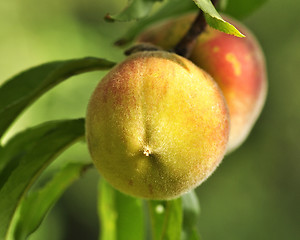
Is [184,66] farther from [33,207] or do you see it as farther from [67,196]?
[67,196]

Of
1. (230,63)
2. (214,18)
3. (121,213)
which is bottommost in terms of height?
(121,213)

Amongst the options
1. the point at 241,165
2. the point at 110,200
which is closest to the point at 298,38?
the point at 241,165

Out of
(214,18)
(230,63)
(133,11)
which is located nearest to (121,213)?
(230,63)

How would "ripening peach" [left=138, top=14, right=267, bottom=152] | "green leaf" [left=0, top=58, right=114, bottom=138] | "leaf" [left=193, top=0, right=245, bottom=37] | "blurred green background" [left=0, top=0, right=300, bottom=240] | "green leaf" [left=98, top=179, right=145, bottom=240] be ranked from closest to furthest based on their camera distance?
"leaf" [left=193, top=0, right=245, bottom=37], "green leaf" [left=0, top=58, right=114, bottom=138], "ripening peach" [left=138, top=14, right=267, bottom=152], "green leaf" [left=98, top=179, right=145, bottom=240], "blurred green background" [left=0, top=0, right=300, bottom=240]

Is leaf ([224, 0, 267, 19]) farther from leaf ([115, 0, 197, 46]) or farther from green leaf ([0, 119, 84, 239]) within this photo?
green leaf ([0, 119, 84, 239])

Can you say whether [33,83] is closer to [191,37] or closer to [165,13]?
[191,37]

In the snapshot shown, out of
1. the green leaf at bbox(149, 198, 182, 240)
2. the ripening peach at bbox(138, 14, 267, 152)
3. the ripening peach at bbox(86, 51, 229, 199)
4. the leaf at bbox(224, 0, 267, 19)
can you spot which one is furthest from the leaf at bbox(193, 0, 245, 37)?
the leaf at bbox(224, 0, 267, 19)
